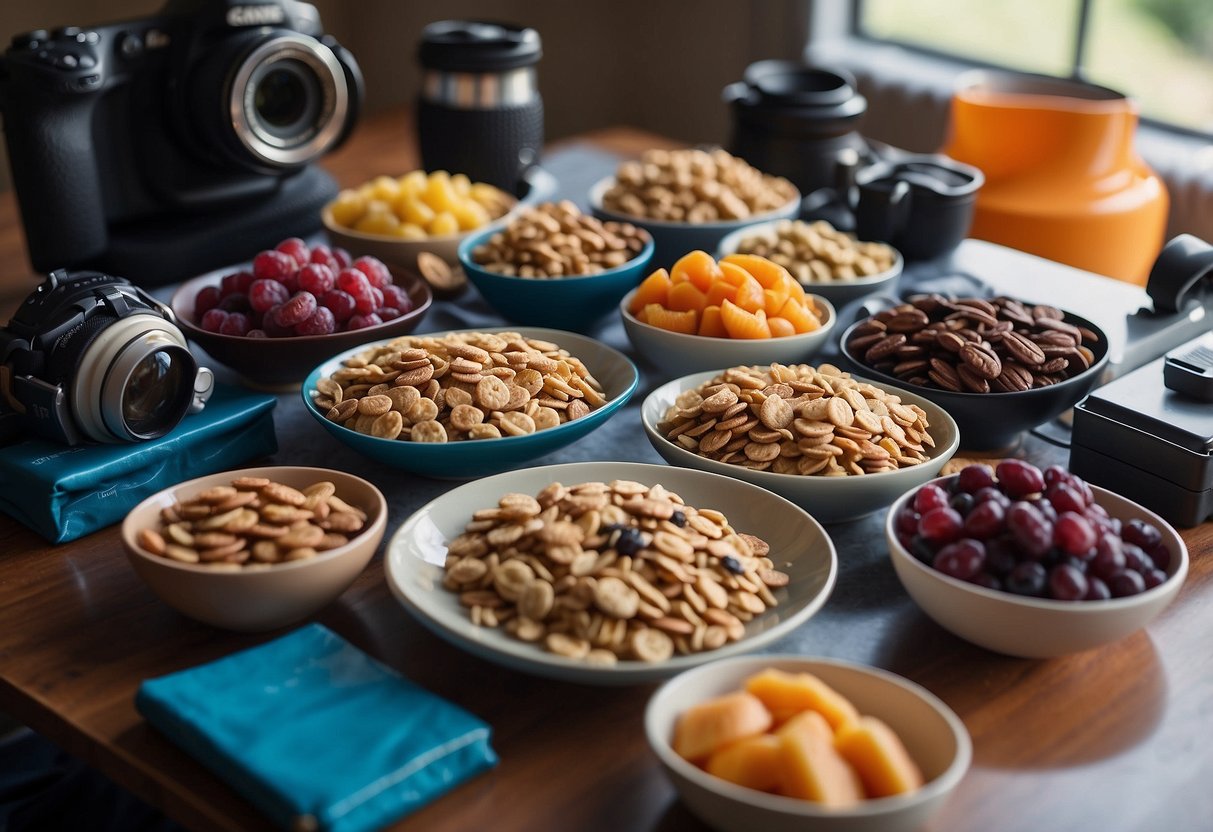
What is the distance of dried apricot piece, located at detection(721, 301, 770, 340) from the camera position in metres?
1.16

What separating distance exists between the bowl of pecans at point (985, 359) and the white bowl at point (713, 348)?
1.7 inches

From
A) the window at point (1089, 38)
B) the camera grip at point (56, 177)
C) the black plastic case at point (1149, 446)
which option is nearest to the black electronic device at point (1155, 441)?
the black plastic case at point (1149, 446)

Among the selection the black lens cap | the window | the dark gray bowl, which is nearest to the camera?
the dark gray bowl

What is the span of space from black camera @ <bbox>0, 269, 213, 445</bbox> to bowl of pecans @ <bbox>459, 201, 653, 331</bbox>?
388mm

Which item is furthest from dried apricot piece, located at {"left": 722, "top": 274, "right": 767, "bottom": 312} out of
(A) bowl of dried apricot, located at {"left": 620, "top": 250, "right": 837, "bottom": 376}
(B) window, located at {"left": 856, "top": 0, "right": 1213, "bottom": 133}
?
(B) window, located at {"left": 856, "top": 0, "right": 1213, "bottom": 133}

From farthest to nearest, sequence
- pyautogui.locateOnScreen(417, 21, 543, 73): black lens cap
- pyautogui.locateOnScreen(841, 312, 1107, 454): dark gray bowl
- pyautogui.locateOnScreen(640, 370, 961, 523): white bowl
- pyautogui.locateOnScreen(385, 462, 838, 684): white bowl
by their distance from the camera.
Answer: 1. pyautogui.locateOnScreen(417, 21, 543, 73): black lens cap
2. pyautogui.locateOnScreen(841, 312, 1107, 454): dark gray bowl
3. pyautogui.locateOnScreen(640, 370, 961, 523): white bowl
4. pyautogui.locateOnScreen(385, 462, 838, 684): white bowl

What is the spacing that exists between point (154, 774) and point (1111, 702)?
62 cm

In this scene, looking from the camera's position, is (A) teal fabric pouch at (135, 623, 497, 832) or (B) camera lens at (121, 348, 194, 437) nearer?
Answer: (A) teal fabric pouch at (135, 623, 497, 832)

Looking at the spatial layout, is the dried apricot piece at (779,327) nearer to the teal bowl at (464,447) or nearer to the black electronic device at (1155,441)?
the teal bowl at (464,447)

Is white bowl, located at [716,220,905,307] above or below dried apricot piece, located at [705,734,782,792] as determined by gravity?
above

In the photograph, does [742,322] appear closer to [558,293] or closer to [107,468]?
[558,293]

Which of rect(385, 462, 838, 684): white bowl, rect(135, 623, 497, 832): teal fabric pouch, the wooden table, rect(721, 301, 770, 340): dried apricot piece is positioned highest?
rect(721, 301, 770, 340): dried apricot piece

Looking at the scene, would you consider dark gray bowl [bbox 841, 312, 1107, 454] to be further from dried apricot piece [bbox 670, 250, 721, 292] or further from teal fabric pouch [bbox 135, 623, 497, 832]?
teal fabric pouch [bbox 135, 623, 497, 832]

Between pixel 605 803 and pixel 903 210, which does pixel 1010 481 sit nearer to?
pixel 605 803
